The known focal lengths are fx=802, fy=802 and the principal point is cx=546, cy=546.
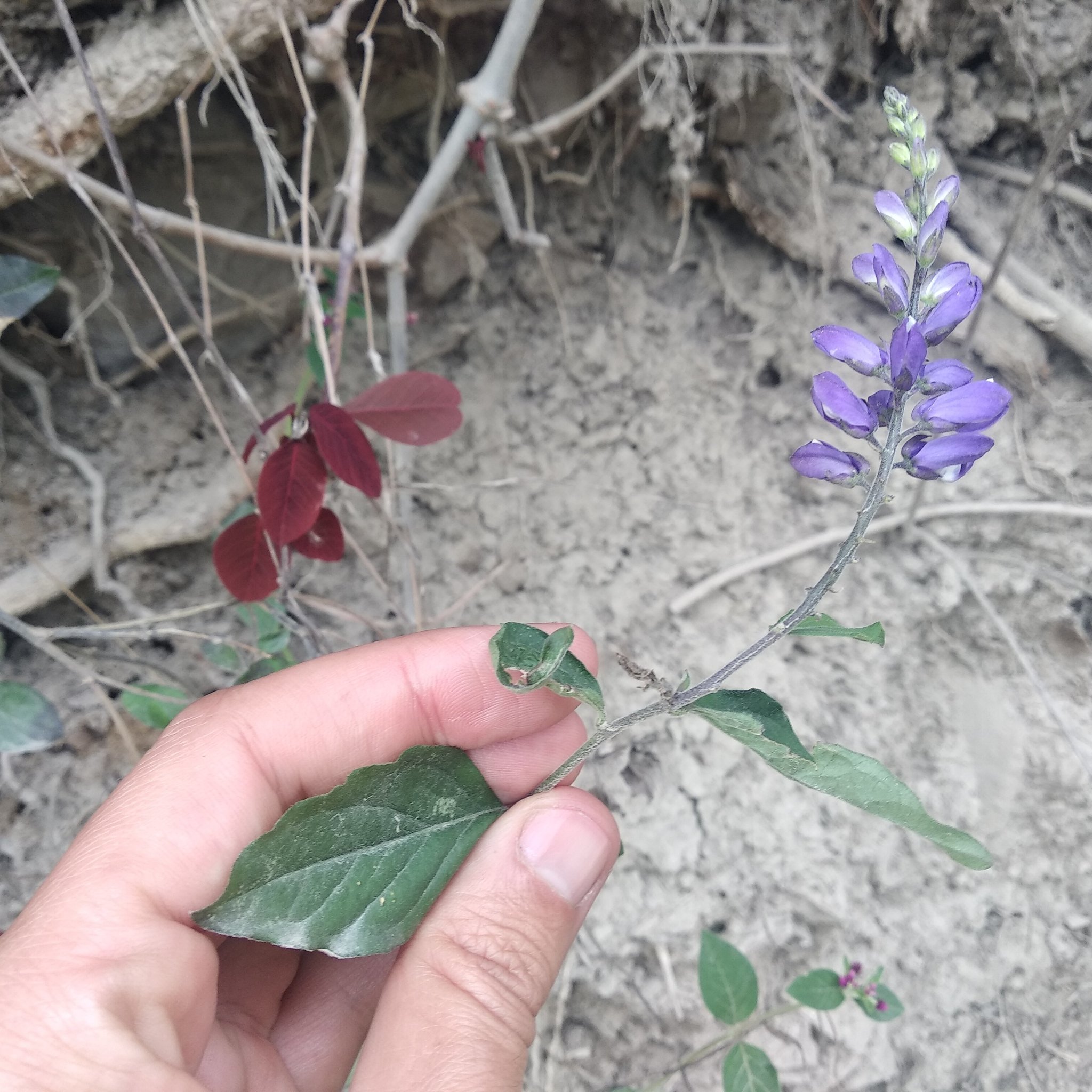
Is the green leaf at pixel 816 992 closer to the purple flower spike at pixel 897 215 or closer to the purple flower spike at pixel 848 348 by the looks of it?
the purple flower spike at pixel 848 348

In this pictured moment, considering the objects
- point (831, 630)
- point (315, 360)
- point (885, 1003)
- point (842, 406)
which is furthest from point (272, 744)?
point (885, 1003)

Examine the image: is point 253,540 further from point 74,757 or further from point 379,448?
point 74,757

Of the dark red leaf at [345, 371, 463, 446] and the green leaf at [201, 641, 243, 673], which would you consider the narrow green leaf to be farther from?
the green leaf at [201, 641, 243, 673]

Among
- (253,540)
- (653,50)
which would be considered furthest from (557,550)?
(653,50)

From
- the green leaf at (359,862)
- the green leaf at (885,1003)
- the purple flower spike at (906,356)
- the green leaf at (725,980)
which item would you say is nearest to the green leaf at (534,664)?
the green leaf at (359,862)

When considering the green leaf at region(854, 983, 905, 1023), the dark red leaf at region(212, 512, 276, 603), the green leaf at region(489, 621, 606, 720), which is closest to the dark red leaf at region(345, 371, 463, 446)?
the dark red leaf at region(212, 512, 276, 603)

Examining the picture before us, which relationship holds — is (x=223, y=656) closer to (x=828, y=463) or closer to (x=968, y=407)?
(x=828, y=463)
